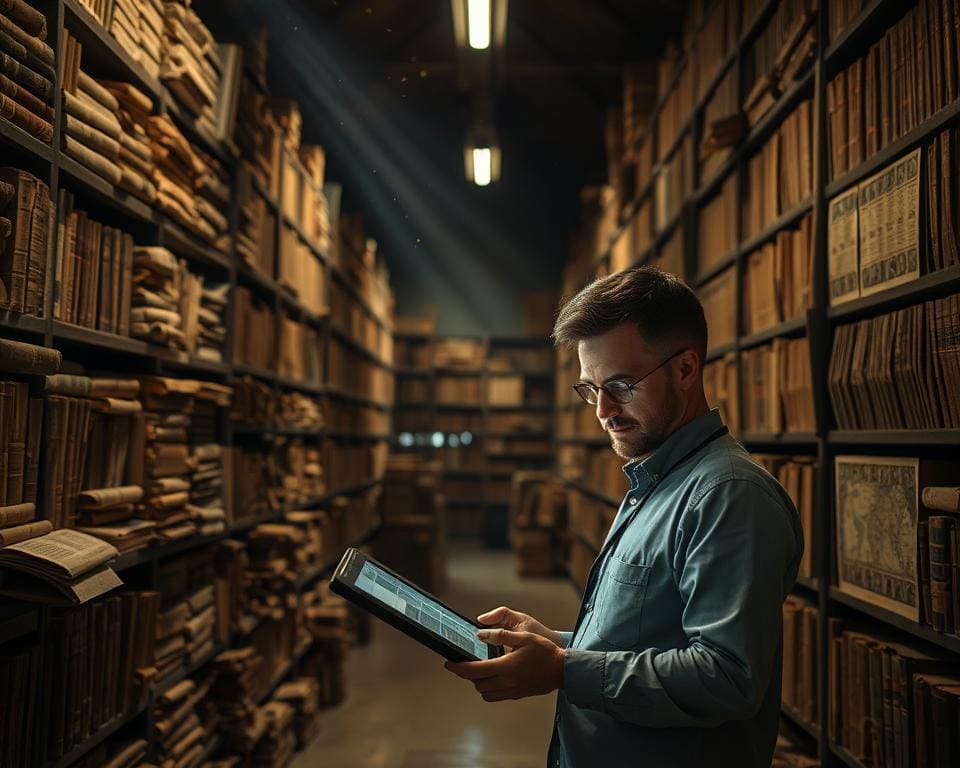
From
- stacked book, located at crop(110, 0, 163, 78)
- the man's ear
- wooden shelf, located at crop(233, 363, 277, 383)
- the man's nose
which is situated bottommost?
the man's nose

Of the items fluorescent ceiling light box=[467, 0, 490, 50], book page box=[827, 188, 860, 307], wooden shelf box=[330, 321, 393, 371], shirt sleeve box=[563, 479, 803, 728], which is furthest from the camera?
wooden shelf box=[330, 321, 393, 371]

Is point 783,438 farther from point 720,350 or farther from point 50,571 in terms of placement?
point 50,571

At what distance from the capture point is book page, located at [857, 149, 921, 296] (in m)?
1.81

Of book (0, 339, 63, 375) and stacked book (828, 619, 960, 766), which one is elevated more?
book (0, 339, 63, 375)

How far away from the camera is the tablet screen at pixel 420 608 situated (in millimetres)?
1447

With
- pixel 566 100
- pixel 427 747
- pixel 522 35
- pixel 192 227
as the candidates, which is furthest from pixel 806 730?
pixel 566 100

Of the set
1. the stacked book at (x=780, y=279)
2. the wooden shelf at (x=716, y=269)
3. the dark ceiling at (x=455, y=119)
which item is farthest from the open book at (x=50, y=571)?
the dark ceiling at (x=455, y=119)

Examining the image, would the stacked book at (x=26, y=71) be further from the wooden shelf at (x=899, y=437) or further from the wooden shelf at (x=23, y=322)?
the wooden shelf at (x=899, y=437)

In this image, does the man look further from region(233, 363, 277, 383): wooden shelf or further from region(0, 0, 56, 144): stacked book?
region(233, 363, 277, 383): wooden shelf

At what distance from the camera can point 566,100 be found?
305 inches

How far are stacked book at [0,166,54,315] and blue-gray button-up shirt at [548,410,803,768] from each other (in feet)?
4.31

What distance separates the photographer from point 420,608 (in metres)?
1.54

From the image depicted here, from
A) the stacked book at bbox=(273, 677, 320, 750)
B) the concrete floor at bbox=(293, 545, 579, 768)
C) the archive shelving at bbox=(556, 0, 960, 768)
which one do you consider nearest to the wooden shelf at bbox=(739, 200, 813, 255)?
the archive shelving at bbox=(556, 0, 960, 768)

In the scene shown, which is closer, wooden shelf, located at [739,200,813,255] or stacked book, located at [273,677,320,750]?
wooden shelf, located at [739,200,813,255]
